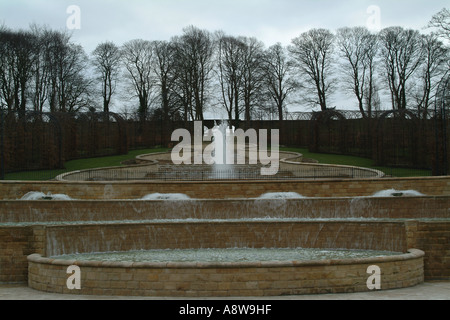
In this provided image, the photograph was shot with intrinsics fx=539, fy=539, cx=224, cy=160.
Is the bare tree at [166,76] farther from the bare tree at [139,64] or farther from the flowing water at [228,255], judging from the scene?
the flowing water at [228,255]

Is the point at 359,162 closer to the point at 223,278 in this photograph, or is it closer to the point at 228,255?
the point at 228,255

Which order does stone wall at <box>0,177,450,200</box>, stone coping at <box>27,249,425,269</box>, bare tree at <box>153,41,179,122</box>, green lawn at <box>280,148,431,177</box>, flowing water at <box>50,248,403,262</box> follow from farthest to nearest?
bare tree at <box>153,41,179,122</box>, green lawn at <box>280,148,431,177</box>, stone wall at <box>0,177,450,200</box>, flowing water at <box>50,248,403,262</box>, stone coping at <box>27,249,425,269</box>

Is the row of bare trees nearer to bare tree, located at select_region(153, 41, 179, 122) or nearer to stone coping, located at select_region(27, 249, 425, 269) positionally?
bare tree, located at select_region(153, 41, 179, 122)

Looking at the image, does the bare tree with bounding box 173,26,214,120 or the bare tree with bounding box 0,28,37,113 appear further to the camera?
the bare tree with bounding box 173,26,214,120

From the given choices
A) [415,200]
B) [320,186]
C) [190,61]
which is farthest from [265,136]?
[415,200]

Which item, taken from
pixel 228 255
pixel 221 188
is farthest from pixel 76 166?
pixel 228 255

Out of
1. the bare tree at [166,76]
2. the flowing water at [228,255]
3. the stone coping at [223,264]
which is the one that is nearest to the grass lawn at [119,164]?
the bare tree at [166,76]

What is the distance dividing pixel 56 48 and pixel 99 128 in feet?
41.0

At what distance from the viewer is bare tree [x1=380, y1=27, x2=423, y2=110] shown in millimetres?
50719

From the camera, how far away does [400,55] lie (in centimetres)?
5134

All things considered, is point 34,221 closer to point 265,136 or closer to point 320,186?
point 320,186

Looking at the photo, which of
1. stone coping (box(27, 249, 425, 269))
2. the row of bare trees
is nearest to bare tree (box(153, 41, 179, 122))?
the row of bare trees

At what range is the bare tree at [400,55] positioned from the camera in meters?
50.7

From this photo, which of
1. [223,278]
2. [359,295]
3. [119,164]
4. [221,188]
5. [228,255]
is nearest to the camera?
[359,295]
